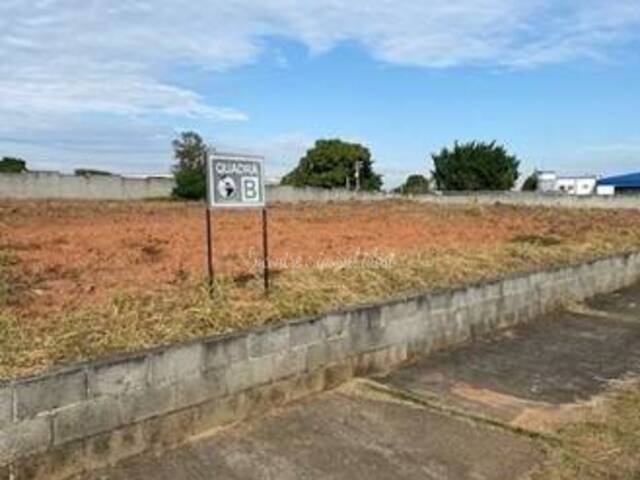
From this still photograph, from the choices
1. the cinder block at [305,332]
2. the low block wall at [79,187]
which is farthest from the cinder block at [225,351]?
the low block wall at [79,187]

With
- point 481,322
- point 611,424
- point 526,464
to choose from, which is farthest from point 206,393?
point 481,322

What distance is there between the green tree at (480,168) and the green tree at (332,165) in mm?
7144

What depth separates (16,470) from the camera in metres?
3.46

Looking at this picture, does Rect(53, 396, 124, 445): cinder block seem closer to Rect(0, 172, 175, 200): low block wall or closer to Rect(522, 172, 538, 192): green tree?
Rect(0, 172, 175, 200): low block wall

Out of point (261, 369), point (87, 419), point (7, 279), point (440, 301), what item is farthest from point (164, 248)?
point (87, 419)

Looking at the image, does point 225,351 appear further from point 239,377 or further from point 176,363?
point 176,363

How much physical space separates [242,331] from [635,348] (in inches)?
155

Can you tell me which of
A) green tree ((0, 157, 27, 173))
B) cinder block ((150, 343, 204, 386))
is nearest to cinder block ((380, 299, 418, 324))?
cinder block ((150, 343, 204, 386))

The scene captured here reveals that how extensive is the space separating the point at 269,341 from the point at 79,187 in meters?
31.2

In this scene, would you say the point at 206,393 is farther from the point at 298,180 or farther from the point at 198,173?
the point at 298,180

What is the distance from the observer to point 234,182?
535cm

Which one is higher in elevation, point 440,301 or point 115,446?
point 440,301

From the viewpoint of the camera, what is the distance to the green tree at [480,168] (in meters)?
74.1

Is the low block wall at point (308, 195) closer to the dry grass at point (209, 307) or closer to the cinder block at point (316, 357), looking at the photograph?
the dry grass at point (209, 307)
